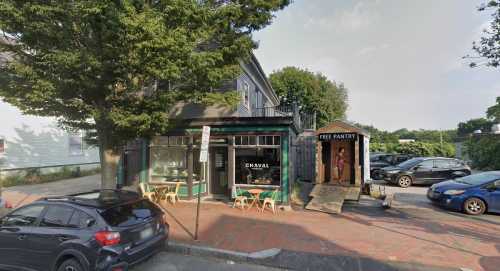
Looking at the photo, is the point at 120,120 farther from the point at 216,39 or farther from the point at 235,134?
the point at 235,134

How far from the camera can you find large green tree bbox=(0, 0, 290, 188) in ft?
22.2

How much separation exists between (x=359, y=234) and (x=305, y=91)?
33.8 m

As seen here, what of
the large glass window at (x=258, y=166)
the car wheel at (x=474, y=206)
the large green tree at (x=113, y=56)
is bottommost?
the car wheel at (x=474, y=206)

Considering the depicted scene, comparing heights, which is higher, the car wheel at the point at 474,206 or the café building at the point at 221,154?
the café building at the point at 221,154

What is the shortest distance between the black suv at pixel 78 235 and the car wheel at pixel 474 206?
1051cm

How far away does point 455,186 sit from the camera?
10.9m

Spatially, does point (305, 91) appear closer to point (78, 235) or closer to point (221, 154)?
point (221, 154)

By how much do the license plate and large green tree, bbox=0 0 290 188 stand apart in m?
3.34

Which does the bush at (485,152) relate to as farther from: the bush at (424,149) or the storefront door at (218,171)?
the storefront door at (218,171)

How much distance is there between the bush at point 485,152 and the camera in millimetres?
22594

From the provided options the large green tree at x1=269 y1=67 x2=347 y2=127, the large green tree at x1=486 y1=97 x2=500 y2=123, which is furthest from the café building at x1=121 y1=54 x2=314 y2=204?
the large green tree at x1=269 y1=67 x2=347 y2=127

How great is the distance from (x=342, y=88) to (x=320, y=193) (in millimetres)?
38864

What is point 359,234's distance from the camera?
7.60 m

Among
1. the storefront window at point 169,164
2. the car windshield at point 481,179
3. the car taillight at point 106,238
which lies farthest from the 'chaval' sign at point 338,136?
the car taillight at point 106,238
